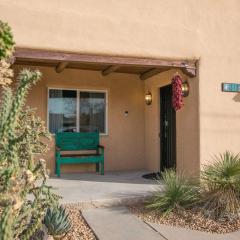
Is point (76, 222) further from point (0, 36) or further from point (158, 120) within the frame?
point (158, 120)

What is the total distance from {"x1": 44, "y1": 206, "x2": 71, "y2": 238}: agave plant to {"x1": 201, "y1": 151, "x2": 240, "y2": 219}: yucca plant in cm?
239

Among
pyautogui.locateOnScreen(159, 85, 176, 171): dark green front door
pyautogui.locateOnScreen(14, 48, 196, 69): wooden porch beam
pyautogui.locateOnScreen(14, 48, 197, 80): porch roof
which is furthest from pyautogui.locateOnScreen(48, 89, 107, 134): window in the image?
pyautogui.locateOnScreen(14, 48, 196, 69): wooden porch beam

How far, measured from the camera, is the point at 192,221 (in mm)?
5266

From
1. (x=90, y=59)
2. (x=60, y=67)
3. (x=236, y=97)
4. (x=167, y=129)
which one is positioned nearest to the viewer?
(x=90, y=59)

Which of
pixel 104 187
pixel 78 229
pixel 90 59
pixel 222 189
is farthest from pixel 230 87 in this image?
pixel 78 229

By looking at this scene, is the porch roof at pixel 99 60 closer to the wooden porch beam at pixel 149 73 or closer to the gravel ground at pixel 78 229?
the wooden porch beam at pixel 149 73

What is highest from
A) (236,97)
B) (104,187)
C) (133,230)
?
(236,97)

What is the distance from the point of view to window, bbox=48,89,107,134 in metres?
9.37

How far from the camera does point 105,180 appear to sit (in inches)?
319

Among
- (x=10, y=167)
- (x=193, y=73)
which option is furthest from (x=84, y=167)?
(x=10, y=167)

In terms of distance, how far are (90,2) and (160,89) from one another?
12.3 feet

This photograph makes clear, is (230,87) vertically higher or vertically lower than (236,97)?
higher

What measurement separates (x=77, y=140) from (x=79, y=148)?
235mm

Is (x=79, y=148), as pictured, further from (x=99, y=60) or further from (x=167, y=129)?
(x=99, y=60)
